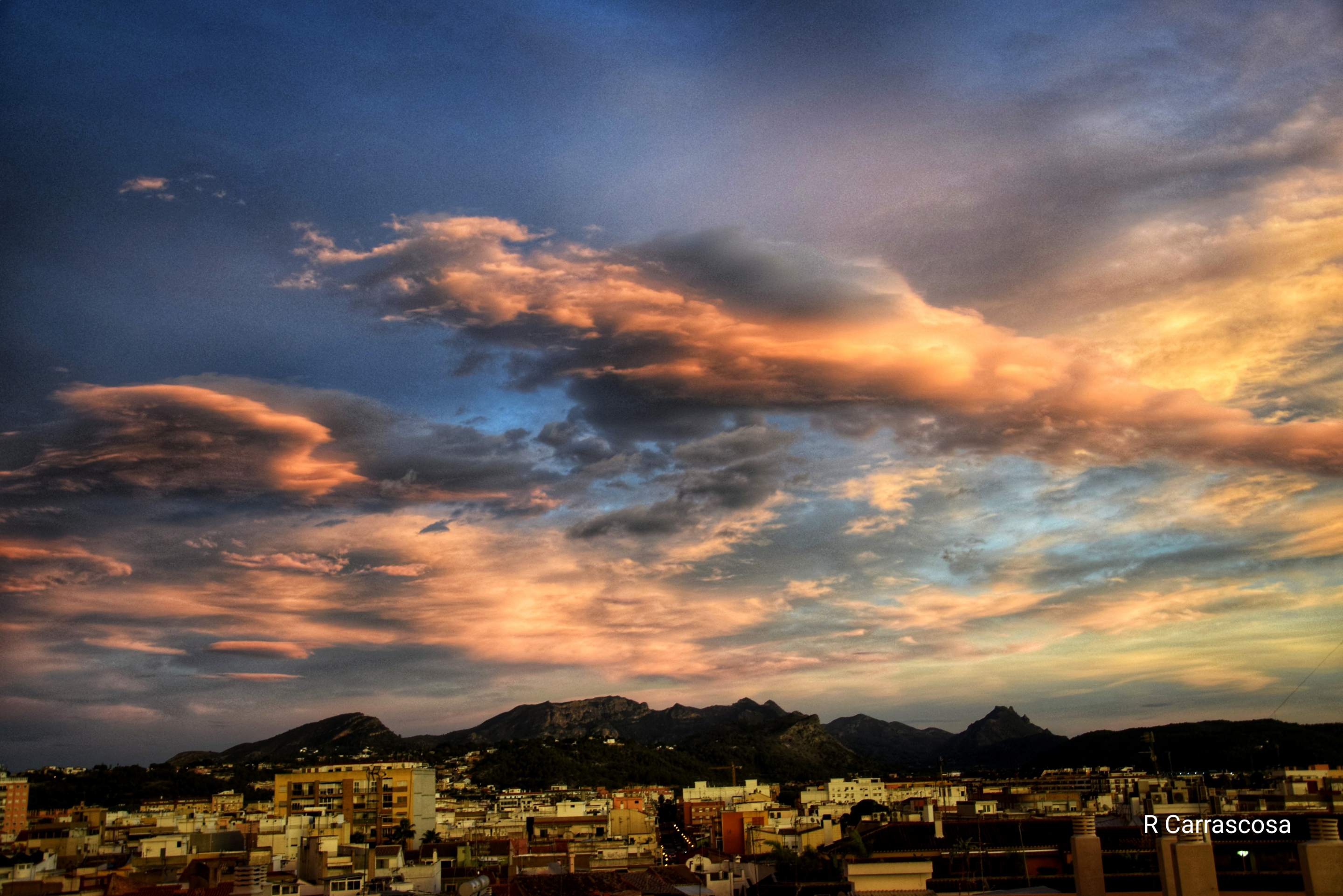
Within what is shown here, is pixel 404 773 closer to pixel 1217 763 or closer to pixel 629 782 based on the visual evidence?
pixel 629 782

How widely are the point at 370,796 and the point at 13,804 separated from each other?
36.3m

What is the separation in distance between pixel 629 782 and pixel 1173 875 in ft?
529

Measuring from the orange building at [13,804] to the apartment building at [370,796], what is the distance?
867 inches

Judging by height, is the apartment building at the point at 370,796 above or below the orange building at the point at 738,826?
above

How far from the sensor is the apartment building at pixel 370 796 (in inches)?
3295

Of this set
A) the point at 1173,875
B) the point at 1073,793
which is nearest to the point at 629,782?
the point at 1073,793

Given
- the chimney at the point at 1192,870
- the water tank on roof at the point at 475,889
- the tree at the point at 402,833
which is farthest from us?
the tree at the point at 402,833

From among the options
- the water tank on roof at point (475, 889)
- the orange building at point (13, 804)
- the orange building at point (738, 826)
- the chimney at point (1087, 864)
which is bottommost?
the orange building at point (738, 826)

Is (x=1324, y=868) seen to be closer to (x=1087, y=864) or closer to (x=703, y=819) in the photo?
(x=1087, y=864)

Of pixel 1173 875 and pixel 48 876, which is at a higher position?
pixel 1173 875

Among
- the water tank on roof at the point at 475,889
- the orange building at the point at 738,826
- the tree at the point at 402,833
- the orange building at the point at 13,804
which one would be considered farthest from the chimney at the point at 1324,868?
the orange building at the point at 13,804

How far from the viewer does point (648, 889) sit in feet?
137

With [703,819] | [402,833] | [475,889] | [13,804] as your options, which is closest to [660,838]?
[703,819]

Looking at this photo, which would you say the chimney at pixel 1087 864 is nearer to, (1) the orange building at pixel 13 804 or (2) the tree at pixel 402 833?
(2) the tree at pixel 402 833
